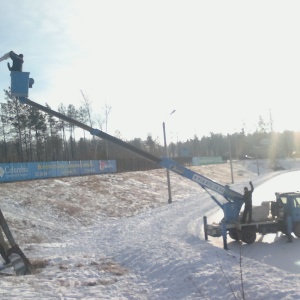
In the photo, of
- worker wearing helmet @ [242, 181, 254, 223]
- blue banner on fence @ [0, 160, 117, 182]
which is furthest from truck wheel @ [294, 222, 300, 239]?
blue banner on fence @ [0, 160, 117, 182]

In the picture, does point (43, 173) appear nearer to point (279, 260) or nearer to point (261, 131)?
point (279, 260)

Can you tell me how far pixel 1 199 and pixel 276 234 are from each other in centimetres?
1790

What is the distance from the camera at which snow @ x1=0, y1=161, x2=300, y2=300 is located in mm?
9141

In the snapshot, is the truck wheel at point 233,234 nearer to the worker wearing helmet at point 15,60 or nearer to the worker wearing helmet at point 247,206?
the worker wearing helmet at point 247,206

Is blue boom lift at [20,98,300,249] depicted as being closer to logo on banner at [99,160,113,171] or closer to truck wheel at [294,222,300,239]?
truck wheel at [294,222,300,239]

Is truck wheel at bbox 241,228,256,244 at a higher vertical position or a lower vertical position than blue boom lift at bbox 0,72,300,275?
lower

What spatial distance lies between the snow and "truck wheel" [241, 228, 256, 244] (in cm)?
24

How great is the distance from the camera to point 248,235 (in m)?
16.6

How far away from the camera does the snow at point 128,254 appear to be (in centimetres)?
914

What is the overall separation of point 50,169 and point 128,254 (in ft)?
86.9

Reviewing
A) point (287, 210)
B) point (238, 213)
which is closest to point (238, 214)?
point (238, 213)

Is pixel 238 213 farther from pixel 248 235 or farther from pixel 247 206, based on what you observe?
pixel 248 235

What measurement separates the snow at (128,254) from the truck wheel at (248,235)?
244 mm

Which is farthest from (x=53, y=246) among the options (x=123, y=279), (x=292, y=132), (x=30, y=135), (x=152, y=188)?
(x=292, y=132)
